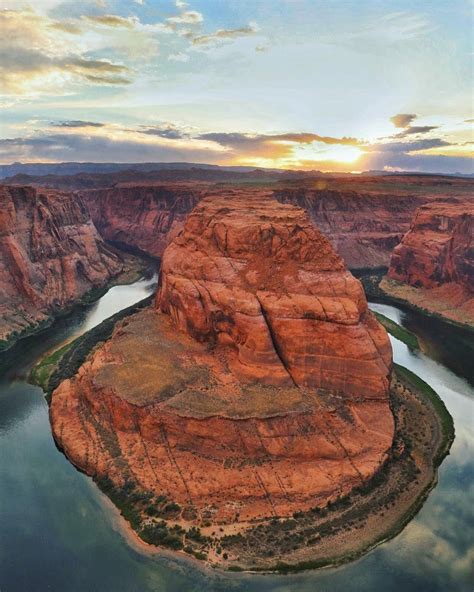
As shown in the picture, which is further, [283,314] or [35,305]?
[35,305]

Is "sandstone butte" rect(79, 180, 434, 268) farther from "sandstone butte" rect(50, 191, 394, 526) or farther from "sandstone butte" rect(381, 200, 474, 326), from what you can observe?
"sandstone butte" rect(50, 191, 394, 526)

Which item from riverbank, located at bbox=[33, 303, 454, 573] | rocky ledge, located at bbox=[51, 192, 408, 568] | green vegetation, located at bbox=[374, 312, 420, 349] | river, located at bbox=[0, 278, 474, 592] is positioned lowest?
river, located at bbox=[0, 278, 474, 592]

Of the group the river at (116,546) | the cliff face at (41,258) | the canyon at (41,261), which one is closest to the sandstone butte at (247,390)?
Answer: the river at (116,546)

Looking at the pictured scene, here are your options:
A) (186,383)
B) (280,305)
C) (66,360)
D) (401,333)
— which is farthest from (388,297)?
(66,360)

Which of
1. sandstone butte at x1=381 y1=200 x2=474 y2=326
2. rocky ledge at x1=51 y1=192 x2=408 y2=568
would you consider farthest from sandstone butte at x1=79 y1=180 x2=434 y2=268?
rocky ledge at x1=51 y1=192 x2=408 y2=568

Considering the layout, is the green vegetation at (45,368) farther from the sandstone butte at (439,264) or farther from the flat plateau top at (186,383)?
the sandstone butte at (439,264)

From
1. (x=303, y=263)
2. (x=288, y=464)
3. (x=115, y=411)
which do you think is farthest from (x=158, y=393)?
(x=303, y=263)

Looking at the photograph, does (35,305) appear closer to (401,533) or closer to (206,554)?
(206,554)
